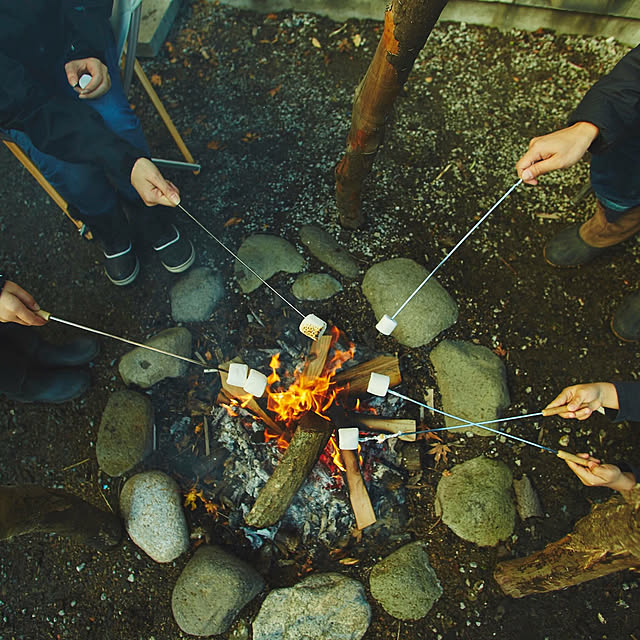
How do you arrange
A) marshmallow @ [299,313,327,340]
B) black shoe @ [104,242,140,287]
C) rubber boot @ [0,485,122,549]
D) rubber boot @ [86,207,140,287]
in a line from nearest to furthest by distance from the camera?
rubber boot @ [0,485,122,549]
marshmallow @ [299,313,327,340]
rubber boot @ [86,207,140,287]
black shoe @ [104,242,140,287]

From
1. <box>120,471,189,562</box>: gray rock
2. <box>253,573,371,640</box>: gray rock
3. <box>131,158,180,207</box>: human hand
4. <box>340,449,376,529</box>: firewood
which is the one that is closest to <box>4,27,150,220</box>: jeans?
<box>131,158,180,207</box>: human hand

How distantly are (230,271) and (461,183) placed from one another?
1995 mm

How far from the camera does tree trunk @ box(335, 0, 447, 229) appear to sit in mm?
1762

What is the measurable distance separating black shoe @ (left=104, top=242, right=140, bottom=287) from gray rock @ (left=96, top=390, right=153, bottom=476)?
0.92 metres

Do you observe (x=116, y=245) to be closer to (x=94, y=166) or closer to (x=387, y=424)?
(x=94, y=166)

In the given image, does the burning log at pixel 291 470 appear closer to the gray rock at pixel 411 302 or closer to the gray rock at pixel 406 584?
the gray rock at pixel 406 584

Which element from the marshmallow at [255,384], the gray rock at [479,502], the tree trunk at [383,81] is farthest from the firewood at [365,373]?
the tree trunk at [383,81]

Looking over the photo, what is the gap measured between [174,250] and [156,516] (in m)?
1.75

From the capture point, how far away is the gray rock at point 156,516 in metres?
2.52

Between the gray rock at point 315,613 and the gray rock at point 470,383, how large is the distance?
1.14 metres

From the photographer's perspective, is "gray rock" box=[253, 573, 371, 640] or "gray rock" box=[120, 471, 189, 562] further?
"gray rock" box=[120, 471, 189, 562]

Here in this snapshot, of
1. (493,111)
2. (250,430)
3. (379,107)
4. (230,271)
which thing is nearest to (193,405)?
(250,430)

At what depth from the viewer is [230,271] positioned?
3248 millimetres

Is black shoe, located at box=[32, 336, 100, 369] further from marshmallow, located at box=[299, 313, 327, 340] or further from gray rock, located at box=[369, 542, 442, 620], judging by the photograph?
gray rock, located at box=[369, 542, 442, 620]
